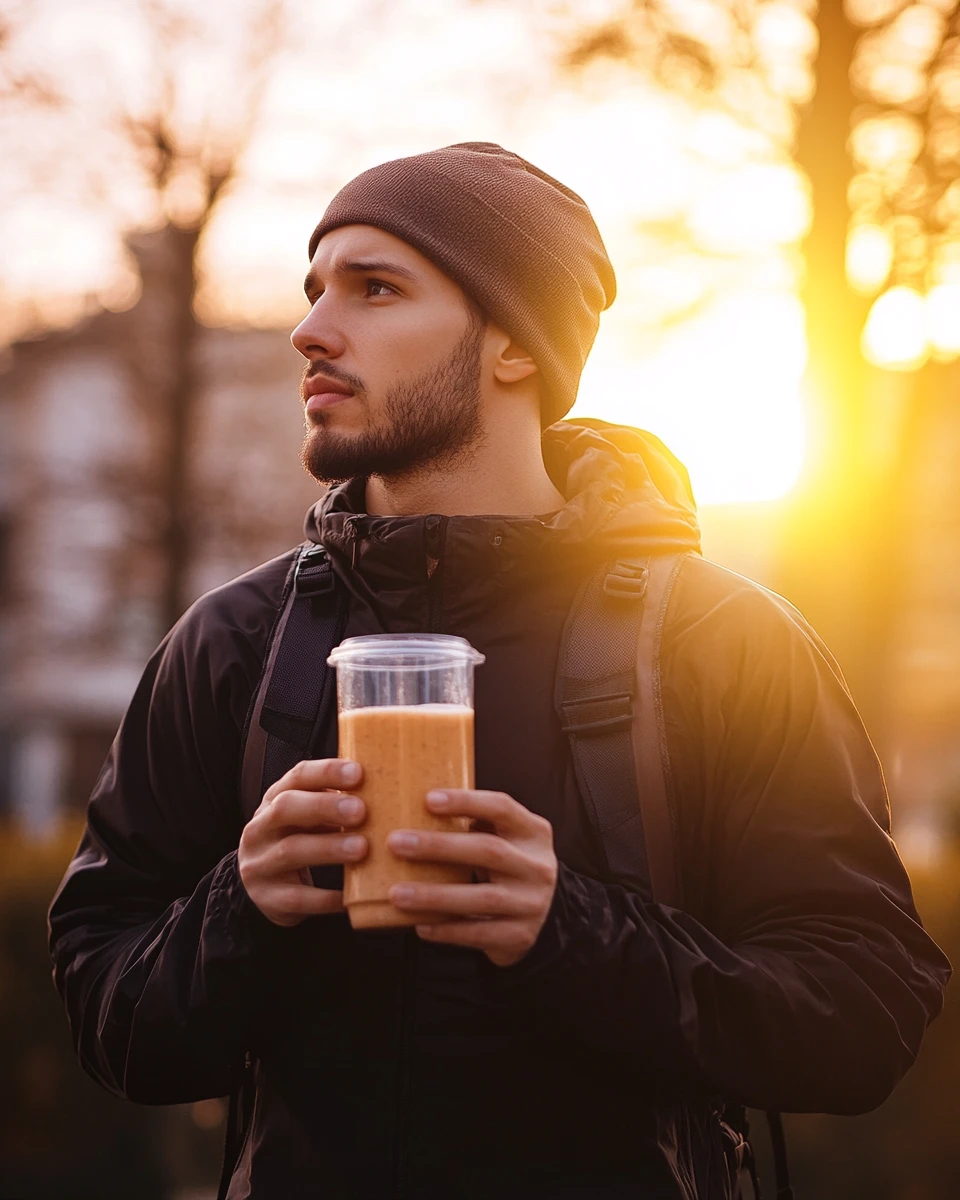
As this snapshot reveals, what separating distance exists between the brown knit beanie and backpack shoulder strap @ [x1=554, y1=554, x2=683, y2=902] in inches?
34.4

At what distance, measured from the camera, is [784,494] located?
314 inches

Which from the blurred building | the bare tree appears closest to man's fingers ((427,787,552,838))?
the bare tree

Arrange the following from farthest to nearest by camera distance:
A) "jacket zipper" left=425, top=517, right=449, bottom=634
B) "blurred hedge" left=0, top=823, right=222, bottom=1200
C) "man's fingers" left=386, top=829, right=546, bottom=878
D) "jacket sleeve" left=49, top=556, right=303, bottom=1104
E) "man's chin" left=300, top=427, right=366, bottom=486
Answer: "blurred hedge" left=0, top=823, right=222, bottom=1200 < "man's chin" left=300, top=427, right=366, bottom=486 < "jacket zipper" left=425, top=517, right=449, bottom=634 < "jacket sleeve" left=49, top=556, right=303, bottom=1104 < "man's fingers" left=386, top=829, right=546, bottom=878

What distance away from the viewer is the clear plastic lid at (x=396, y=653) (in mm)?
2045

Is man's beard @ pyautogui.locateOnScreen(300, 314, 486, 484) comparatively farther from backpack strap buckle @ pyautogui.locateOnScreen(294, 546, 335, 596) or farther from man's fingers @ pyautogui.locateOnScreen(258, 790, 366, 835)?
man's fingers @ pyautogui.locateOnScreen(258, 790, 366, 835)

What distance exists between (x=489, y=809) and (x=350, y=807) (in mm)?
205

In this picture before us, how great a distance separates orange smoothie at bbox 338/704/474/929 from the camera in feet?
6.29

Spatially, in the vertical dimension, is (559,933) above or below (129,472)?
below

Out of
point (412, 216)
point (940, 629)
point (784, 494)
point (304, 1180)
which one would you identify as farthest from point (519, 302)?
point (940, 629)

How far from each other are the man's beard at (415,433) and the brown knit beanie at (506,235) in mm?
170

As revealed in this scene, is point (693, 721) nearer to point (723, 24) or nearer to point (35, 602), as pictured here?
point (723, 24)

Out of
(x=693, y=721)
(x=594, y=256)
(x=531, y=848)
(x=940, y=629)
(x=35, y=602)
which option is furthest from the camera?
(x=940, y=629)

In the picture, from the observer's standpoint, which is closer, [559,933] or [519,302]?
[559,933]

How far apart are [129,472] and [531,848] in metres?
11.4
